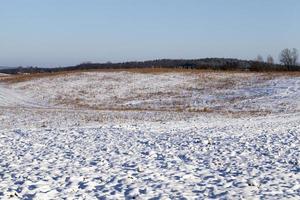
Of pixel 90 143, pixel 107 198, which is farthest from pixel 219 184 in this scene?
pixel 90 143

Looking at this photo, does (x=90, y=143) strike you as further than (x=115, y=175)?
Yes

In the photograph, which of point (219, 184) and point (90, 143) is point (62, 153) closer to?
point (90, 143)

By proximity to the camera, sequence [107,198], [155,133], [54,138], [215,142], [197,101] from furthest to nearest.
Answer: [197,101], [155,133], [54,138], [215,142], [107,198]

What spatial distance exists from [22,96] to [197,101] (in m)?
19.1

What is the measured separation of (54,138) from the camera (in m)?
16.8

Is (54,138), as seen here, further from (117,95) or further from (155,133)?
(117,95)

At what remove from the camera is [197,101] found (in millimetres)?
39469

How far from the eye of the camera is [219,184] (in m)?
9.46

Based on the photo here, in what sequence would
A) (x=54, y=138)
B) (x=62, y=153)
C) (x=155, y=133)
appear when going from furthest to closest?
(x=155, y=133) < (x=54, y=138) < (x=62, y=153)

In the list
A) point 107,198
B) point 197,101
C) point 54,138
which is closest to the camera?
point 107,198

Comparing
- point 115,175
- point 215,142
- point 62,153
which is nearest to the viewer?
point 115,175

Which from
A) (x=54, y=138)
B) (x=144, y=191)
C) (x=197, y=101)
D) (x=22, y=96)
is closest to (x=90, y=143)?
(x=54, y=138)

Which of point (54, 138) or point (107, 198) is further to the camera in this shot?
point (54, 138)

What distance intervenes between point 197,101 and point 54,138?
78.6 feet
